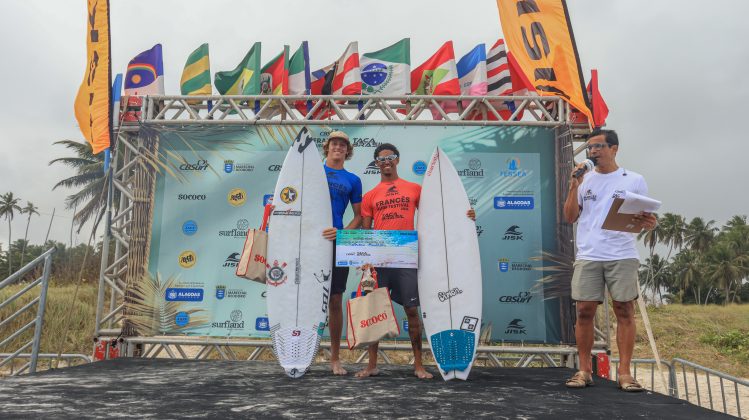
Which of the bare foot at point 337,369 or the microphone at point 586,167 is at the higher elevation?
the microphone at point 586,167

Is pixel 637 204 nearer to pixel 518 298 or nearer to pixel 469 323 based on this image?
pixel 469 323

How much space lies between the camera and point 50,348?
27.0ft

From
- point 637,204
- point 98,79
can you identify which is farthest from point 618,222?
point 98,79

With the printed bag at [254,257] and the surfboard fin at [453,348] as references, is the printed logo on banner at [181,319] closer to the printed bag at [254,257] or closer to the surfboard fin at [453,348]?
the printed bag at [254,257]

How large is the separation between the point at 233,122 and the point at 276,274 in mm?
2201

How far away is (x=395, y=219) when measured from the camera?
127 inches

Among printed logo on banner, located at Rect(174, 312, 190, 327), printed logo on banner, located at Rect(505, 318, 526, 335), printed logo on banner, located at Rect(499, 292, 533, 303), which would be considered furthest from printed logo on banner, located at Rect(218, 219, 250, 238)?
printed logo on banner, located at Rect(505, 318, 526, 335)

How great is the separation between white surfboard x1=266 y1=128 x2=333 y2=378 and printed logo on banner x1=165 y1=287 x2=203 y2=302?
1.63 meters

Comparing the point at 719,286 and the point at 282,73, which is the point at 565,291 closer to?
the point at 282,73

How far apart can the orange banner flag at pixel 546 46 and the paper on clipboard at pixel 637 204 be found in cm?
168

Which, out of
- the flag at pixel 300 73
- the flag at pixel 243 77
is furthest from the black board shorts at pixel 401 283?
A: the flag at pixel 243 77

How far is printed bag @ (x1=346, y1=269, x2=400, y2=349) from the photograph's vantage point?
2914mm

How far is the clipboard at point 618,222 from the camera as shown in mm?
2594

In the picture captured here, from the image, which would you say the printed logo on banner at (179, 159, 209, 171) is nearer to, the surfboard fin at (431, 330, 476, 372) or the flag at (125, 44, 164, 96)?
the flag at (125, 44, 164, 96)
